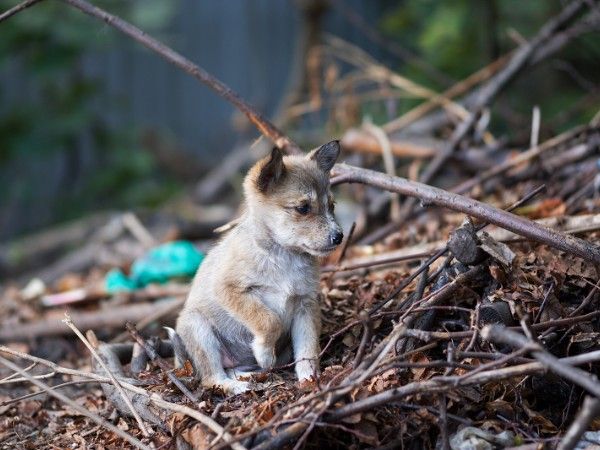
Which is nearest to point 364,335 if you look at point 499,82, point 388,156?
point 388,156

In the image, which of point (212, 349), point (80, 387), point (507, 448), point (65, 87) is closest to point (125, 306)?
point (80, 387)

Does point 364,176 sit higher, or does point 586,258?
point 364,176

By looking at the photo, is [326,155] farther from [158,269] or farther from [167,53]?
[158,269]

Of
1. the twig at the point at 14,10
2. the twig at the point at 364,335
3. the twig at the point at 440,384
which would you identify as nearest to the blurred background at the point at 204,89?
the twig at the point at 14,10

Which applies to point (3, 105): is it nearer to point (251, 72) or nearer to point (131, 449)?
point (251, 72)

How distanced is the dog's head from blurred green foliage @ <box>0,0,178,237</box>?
22.7 feet


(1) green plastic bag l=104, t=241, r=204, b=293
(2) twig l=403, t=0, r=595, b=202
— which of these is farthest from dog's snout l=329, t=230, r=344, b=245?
(1) green plastic bag l=104, t=241, r=204, b=293

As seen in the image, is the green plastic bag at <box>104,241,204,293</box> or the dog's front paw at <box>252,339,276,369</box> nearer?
the dog's front paw at <box>252,339,276,369</box>

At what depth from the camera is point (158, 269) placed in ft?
24.5

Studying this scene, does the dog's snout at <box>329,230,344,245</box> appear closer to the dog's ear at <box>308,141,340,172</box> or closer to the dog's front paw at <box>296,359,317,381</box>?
the dog's ear at <box>308,141,340,172</box>

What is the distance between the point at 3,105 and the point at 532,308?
10500mm

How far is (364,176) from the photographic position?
4.82m

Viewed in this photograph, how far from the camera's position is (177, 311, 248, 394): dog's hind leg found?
4309mm

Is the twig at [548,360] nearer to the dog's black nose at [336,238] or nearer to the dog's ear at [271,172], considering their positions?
the dog's black nose at [336,238]
